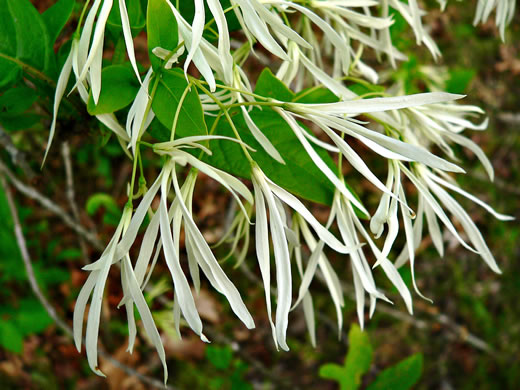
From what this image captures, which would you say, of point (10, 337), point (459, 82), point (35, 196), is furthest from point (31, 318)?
point (459, 82)

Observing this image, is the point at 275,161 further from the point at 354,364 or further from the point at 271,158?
the point at 354,364

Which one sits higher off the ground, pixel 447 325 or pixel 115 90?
pixel 115 90

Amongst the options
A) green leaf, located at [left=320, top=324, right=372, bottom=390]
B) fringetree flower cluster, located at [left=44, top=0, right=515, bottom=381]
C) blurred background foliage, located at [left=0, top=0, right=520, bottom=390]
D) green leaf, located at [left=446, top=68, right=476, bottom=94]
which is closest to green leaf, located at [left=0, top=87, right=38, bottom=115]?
fringetree flower cluster, located at [left=44, top=0, right=515, bottom=381]

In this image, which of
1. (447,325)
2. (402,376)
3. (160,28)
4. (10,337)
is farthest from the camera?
(447,325)

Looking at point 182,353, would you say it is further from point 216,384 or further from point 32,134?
point 32,134

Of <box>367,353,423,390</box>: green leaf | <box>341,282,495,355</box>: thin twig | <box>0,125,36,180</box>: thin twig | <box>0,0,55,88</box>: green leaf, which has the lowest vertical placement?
Answer: <box>341,282,495,355</box>: thin twig

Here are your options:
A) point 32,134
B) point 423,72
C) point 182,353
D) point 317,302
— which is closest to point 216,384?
point 182,353

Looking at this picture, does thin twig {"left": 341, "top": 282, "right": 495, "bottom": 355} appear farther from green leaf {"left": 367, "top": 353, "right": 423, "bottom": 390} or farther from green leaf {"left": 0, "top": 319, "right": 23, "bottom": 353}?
green leaf {"left": 0, "top": 319, "right": 23, "bottom": 353}
